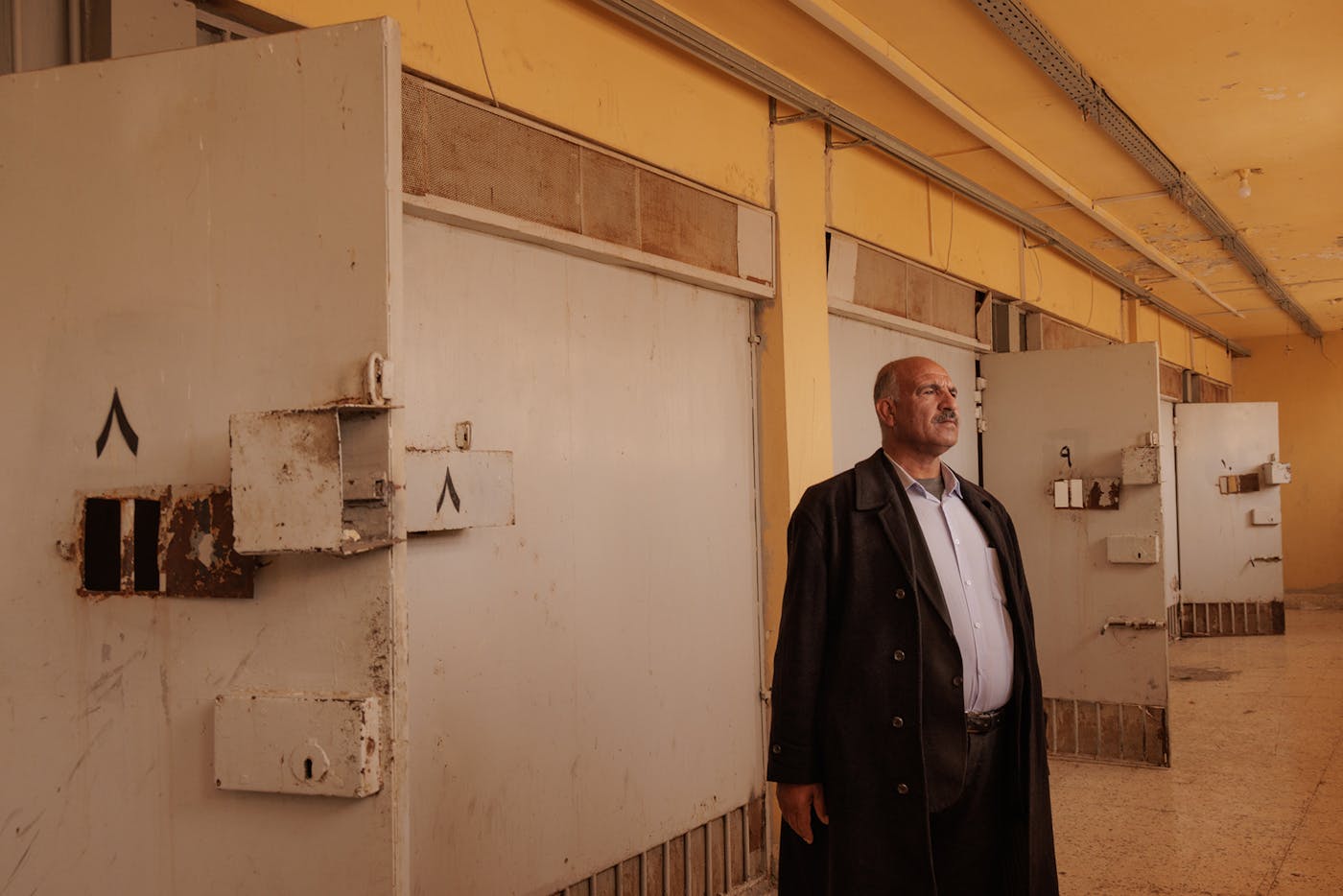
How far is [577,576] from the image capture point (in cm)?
324

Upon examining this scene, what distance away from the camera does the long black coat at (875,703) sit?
2447mm

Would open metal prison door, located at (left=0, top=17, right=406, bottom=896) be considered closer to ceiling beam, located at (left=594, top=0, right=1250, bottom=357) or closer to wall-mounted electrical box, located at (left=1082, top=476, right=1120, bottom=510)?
ceiling beam, located at (left=594, top=0, right=1250, bottom=357)

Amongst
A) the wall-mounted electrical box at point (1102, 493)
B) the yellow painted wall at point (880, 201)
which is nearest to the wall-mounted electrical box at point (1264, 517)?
the wall-mounted electrical box at point (1102, 493)

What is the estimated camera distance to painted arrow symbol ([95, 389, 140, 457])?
182 centimetres

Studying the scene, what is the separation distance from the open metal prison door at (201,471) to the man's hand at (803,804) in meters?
1.10

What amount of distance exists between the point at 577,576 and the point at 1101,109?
10.6 feet

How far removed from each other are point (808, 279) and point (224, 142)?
2.84 metres

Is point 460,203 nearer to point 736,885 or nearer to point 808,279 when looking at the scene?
point 808,279

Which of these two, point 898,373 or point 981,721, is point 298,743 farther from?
point 898,373

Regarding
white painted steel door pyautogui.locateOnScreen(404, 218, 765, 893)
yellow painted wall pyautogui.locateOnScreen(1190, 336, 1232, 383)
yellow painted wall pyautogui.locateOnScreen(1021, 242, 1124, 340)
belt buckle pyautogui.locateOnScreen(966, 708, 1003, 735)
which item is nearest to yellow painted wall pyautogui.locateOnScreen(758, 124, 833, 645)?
white painted steel door pyautogui.locateOnScreen(404, 218, 765, 893)

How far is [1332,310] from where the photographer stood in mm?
11094

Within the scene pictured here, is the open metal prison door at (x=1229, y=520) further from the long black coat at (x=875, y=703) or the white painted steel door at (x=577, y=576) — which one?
the long black coat at (x=875, y=703)

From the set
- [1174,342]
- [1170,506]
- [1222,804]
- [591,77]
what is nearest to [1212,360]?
[1174,342]

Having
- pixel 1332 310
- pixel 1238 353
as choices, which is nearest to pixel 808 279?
pixel 1332 310
